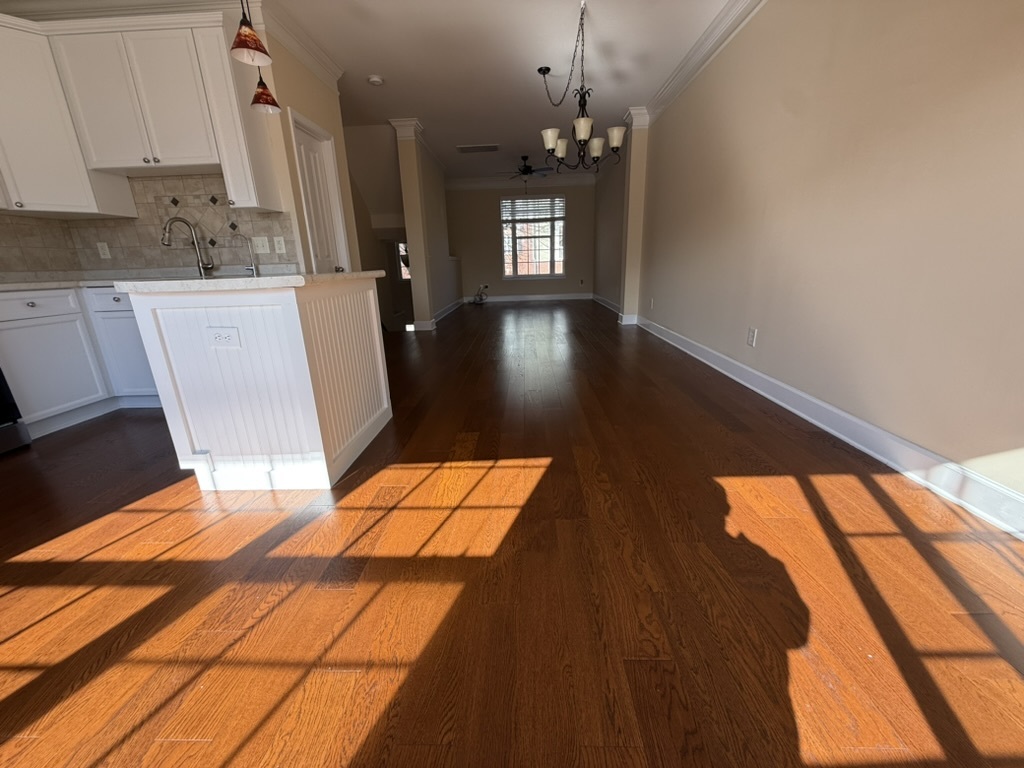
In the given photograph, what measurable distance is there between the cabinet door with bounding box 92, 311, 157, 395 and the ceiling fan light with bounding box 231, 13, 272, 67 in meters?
2.06

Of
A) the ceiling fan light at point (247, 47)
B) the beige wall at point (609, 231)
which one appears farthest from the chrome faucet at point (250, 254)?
the beige wall at point (609, 231)

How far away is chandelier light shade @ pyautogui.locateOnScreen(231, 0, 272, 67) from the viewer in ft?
5.50

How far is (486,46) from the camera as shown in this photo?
337cm

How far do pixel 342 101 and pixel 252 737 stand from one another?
549 centimetres

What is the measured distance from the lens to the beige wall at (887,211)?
4.33 ft

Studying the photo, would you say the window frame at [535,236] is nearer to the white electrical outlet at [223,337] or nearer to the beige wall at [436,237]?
the beige wall at [436,237]

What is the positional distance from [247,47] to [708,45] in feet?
11.3

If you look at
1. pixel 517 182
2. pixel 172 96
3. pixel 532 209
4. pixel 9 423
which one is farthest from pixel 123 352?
pixel 532 209

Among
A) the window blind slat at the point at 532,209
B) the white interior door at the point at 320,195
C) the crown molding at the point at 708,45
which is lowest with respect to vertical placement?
the white interior door at the point at 320,195

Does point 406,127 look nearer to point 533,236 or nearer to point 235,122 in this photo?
point 235,122

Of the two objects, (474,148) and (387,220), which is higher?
(474,148)

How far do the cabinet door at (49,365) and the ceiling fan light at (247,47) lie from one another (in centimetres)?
213

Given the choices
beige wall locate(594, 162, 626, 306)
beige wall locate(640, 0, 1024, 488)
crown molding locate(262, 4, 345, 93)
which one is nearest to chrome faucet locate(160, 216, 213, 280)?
crown molding locate(262, 4, 345, 93)

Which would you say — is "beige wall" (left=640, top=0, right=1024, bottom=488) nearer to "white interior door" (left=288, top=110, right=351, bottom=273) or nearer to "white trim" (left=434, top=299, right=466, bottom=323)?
"white interior door" (left=288, top=110, right=351, bottom=273)
